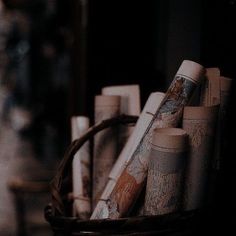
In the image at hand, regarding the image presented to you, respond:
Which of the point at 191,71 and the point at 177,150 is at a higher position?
the point at 191,71

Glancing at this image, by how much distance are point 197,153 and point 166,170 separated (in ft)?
0.21

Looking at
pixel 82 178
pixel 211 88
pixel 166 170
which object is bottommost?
pixel 82 178

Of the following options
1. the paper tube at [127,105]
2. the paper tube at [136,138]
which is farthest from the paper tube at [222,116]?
the paper tube at [127,105]

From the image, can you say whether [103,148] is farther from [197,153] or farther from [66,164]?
[197,153]

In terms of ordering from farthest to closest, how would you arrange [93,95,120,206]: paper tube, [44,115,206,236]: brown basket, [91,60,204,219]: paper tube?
1. [93,95,120,206]: paper tube
2. [91,60,204,219]: paper tube
3. [44,115,206,236]: brown basket

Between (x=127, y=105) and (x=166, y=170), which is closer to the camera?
(x=166, y=170)

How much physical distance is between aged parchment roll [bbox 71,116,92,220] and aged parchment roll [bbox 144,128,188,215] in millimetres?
264

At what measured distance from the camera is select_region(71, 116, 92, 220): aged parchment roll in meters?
0.73

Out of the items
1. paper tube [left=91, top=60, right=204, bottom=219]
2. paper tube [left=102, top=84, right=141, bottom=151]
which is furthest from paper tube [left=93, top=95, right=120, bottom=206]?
paper tube [left=91, top=60, right=204, bottom=219]

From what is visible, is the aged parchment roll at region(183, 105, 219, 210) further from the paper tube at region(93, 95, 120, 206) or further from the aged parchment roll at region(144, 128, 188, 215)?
the paper tube at region(93, 95, 120, 206)

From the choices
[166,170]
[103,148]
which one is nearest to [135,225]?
[166,170]

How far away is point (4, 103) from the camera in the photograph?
2025 mm

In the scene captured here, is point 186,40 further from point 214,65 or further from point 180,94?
point 180,94

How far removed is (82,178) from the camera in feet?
2.49
